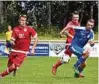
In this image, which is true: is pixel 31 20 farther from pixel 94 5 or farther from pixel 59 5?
pixel 94 5

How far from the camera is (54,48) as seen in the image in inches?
1266

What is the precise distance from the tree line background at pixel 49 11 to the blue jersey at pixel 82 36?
112 feet

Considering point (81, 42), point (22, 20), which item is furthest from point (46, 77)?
point (22, 20)

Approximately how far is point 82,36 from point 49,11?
124 ft

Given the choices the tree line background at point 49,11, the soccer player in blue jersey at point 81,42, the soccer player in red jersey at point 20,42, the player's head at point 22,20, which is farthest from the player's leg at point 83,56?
the tree line background at point 49,11

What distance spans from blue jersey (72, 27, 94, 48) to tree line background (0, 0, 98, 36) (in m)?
34.0

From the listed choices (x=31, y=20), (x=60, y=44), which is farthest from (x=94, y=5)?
(x=60, y=44)

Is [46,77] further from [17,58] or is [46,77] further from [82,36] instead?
[17,58]

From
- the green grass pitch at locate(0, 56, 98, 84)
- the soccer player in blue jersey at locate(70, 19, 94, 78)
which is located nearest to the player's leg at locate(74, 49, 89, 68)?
A: the soccer player in blue jersey at locate(70, 19, 94, 78)

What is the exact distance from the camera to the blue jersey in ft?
48.0

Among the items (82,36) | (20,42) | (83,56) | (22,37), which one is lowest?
(83,56)

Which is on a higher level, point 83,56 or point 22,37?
point 22,37

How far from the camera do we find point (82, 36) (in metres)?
14.7

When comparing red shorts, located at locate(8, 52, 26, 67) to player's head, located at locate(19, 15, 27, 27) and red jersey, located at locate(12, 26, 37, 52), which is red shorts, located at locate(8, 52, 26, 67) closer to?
red jersey, located at locate(12, 26, 37, 52)
